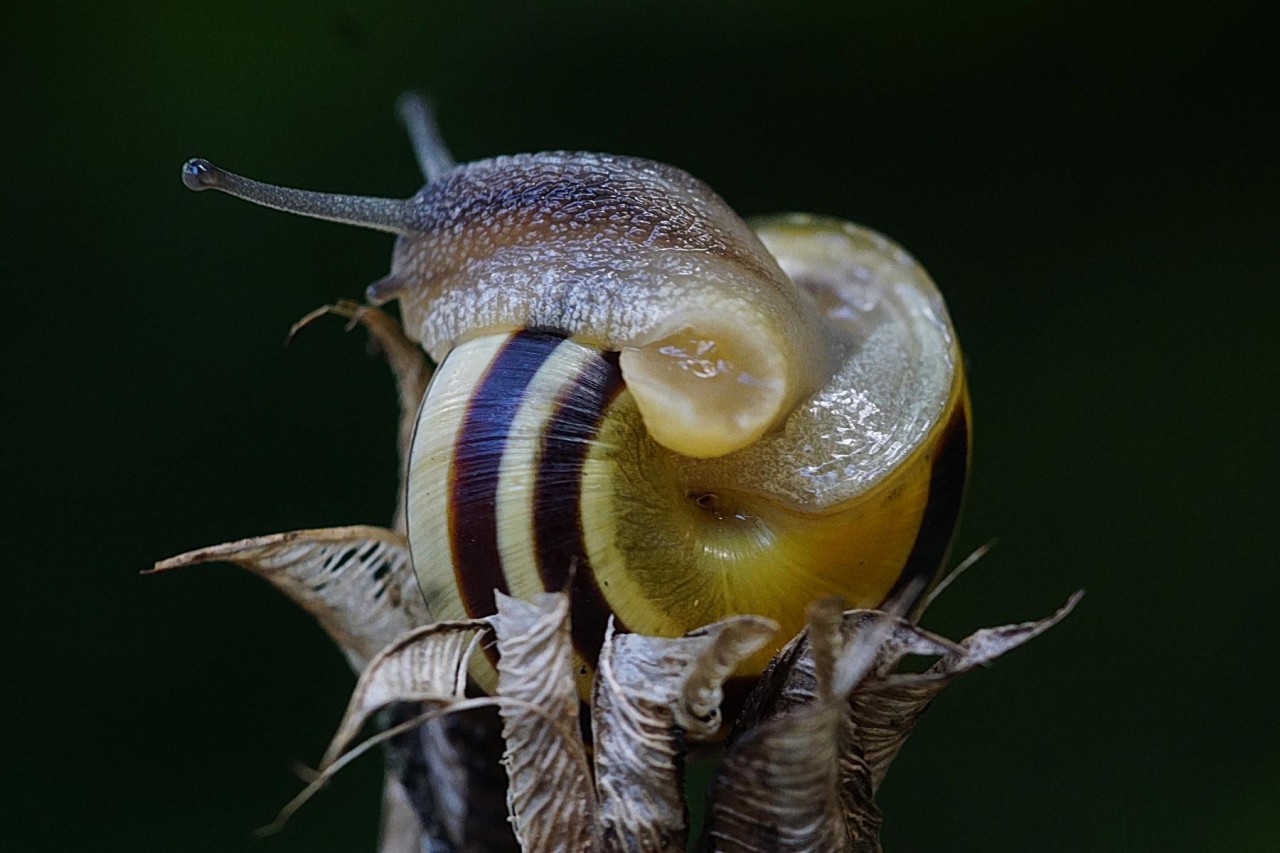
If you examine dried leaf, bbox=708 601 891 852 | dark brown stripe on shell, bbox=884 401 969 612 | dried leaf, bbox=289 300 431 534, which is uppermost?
dried leaf, bbox=289 300 431 534

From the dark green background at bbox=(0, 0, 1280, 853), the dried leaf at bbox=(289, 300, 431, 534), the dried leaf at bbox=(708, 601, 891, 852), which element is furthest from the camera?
the dark green background at bbox=(0, 0, 1280, 853)


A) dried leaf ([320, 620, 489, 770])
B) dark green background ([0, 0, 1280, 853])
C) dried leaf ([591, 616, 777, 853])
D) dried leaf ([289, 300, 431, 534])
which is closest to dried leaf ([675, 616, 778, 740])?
dried leaf ([591, 616, 777, 853])

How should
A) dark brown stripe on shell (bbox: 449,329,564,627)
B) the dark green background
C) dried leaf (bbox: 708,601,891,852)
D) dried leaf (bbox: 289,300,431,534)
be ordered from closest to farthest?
dried leaf (bbox: 708,601,891,852)
dark brown stripe on shell (bbox: 449,329,564,627)
dried leaf (bbox: 289,300,431,534)
the dark green background

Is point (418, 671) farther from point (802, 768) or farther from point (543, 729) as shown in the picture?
point (802, 768)

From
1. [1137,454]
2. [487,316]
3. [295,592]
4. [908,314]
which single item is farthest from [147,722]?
[1137,454]

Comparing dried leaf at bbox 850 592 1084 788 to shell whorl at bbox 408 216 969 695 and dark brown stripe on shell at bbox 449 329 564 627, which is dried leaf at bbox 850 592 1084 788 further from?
dark brown stripe on shell at bbox 449 329 564 627

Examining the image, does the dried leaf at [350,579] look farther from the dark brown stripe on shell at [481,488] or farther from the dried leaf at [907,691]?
the dried leaf at [907,691]

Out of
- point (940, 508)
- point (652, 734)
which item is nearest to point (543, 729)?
point (652, 734)
